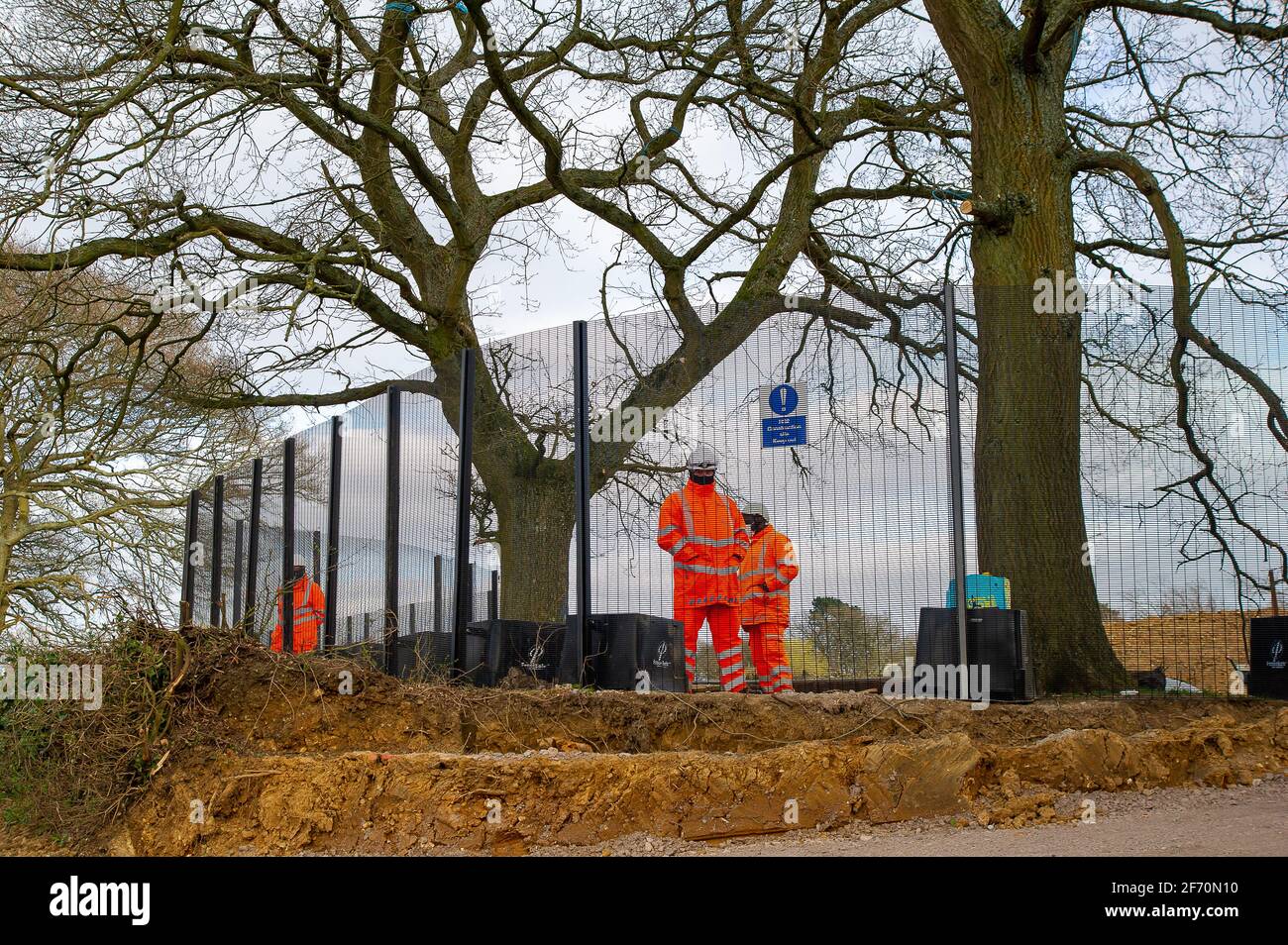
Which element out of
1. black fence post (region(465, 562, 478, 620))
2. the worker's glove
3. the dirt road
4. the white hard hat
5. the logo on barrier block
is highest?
the logo on barrier block

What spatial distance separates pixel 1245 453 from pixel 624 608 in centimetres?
491

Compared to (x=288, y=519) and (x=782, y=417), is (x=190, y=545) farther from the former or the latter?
(x=782, y=417)

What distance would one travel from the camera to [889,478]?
8344 mm

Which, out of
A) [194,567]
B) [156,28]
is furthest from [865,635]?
[194,567]

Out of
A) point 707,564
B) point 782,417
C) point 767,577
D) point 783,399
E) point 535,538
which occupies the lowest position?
point 767,577

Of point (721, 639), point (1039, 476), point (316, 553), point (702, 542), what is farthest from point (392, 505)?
point (1039, 476)

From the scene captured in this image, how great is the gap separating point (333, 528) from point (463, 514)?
6.60ft

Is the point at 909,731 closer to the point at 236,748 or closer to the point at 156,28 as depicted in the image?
the point at 236,748

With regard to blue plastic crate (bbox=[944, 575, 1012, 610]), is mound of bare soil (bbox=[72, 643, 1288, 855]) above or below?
below

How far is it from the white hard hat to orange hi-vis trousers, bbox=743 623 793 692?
5.08 ft

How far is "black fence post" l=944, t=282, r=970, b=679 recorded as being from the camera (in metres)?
7.98

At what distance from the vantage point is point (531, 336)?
10.3 meters

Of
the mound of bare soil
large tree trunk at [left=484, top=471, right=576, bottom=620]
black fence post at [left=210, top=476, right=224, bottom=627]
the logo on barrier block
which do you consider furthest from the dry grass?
black fence post at [left=210, top=476, right=224, bottom=627]

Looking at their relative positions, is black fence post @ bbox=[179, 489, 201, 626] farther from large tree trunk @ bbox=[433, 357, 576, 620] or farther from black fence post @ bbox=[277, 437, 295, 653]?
large tree trunk @ bbox=[433, 357, 576, 620]
